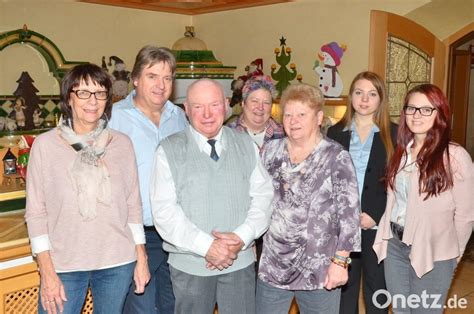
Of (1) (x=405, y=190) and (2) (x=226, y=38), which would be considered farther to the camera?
(2) (x=226, y=38)

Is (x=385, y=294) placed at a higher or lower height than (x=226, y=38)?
lower

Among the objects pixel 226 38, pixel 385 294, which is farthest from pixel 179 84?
pixel 385 294

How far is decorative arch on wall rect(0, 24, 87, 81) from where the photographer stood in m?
4.74

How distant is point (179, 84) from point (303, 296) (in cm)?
357

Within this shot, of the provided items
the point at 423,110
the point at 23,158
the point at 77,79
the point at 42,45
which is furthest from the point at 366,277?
the point at 42,45

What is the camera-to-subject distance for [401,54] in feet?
12.6

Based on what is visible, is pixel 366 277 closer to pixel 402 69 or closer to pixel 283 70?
pixel 402 69

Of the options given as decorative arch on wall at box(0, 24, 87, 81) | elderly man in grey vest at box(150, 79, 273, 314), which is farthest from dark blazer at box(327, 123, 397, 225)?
decorative arch on wall at box(0, 24, 87, 81)

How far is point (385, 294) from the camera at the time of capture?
2.28 m

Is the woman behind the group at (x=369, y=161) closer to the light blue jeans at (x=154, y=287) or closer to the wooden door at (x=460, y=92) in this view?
the light blue jeans at (x=154, y=287)

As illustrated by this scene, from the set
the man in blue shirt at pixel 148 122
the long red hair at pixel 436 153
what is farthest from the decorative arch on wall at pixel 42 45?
the long red hair at pixel 436 153

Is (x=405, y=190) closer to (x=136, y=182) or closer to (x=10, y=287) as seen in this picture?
(x=136, y=182)

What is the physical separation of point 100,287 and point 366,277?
122 cm

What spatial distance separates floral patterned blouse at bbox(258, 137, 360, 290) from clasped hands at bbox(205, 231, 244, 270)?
0.20m
